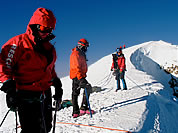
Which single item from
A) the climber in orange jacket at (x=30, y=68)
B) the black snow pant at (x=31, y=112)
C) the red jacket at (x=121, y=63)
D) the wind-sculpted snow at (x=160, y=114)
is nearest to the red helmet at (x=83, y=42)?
the climber in orange jacket at (x=30, y=68)

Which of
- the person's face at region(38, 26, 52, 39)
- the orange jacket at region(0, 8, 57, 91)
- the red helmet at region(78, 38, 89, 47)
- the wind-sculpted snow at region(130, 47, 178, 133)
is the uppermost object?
the red helmet at region(78, 38, 89, 47)

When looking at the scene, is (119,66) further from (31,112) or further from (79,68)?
(31,112)

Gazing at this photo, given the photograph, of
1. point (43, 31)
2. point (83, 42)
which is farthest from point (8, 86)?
point (83, 42)

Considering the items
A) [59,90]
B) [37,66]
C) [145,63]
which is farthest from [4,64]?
[145,63]

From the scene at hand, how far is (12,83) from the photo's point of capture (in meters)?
1.74

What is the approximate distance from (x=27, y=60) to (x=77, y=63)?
2.29 meters

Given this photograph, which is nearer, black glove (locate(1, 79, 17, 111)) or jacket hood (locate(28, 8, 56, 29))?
black glove (locate(1, 79, 17, 111))

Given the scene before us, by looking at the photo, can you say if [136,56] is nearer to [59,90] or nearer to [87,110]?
[87,110]

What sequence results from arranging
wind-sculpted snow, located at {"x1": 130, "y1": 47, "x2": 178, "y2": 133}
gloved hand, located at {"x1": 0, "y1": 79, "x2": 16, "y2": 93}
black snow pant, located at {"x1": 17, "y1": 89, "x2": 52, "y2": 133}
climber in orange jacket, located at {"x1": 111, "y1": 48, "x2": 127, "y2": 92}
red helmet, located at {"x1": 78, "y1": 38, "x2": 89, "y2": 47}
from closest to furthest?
1. gloved hand, located at {"x1": 0, "y1": 79, "x2": 16, "y2": 93}
2. black snow pant, located at {"x1": 17, "y1": 89, "x2": 52, "y2": 133}
3. wind-sculpted snow, located at {"x1": 130, "y1": 47, "x2": 178, "y2": 133}
4. red helmet, located at {"x1": 78, "y1": 38, "x2": 89, "y2": 47}
5. climber in orange jacket, located at {"x1": 111, "y1": 48, "x2": 127, "y2": 92}

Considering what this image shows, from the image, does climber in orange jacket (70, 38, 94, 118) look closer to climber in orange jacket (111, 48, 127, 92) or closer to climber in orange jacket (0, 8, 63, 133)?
climber in orange jacket (0, 8, 63, 133)

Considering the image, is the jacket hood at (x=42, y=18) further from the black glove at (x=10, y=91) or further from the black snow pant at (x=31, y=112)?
the black snow pant at (x=31, y=112)

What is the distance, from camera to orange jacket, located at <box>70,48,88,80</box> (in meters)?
4.18

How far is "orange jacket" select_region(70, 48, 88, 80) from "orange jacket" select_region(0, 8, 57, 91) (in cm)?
193

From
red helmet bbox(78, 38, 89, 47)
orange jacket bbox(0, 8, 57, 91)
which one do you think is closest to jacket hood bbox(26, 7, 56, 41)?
orange jacket bbox(0, 8, 57, 91)
